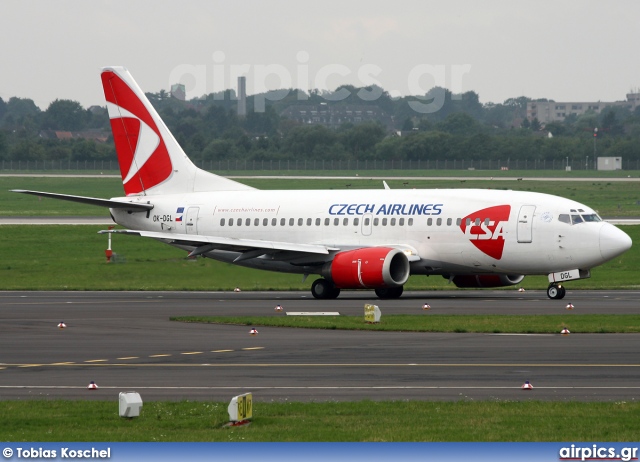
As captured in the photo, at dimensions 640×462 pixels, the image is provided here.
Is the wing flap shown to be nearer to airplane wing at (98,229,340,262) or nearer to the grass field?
airplane wing at (98,229,340,262)

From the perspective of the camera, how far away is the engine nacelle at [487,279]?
48000 mm

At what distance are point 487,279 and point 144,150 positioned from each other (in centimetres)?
1587

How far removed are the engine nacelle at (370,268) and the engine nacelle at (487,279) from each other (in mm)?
3030

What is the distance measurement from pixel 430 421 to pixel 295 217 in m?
31.7

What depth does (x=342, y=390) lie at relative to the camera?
2266cm

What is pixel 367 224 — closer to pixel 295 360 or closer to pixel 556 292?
pixel 556 292

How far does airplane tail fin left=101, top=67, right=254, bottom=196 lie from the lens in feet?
176

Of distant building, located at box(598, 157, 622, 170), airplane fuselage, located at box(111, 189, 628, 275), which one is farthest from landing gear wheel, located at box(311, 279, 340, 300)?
distant building, located at box(598, 157, 622, 170)

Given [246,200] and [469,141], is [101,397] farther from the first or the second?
[469,141]

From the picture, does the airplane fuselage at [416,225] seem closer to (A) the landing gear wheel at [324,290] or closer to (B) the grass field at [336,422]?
(A) the landing gear wheel at [324,290]

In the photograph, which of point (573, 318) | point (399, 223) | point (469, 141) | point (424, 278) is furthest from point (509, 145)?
point (573, 318)

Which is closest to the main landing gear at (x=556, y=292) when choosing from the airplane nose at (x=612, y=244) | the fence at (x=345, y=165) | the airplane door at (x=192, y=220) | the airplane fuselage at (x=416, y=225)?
the airplane fuselage at (x=416, y=225)

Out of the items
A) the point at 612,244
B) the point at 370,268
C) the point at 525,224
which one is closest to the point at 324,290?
the point at 370,268

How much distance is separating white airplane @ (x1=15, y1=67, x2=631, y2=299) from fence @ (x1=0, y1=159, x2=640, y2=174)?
102546mm
